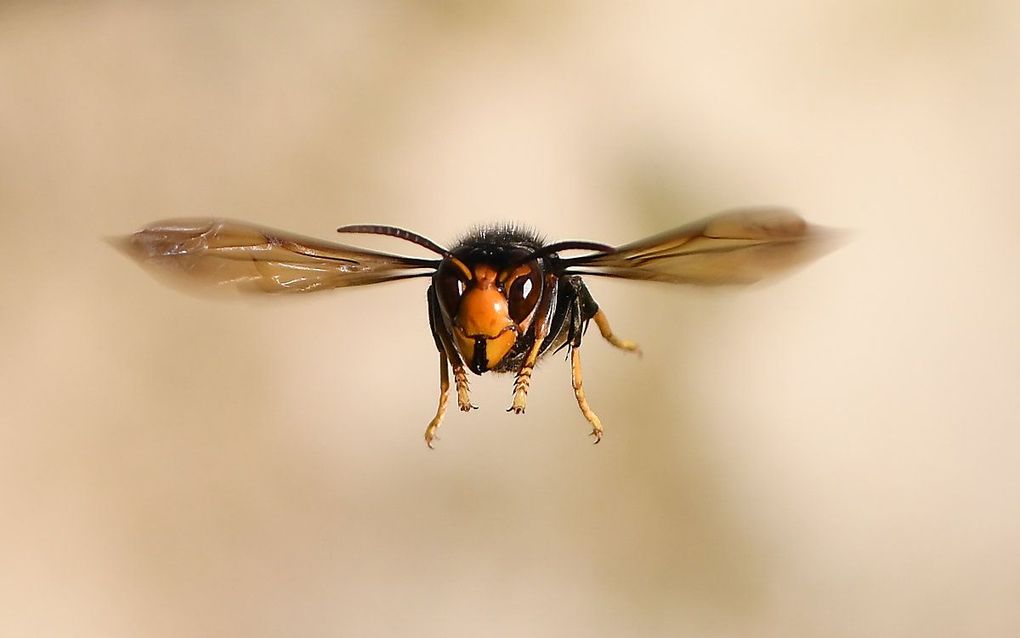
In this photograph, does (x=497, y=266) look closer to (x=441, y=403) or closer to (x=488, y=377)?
(x=441, y=403)

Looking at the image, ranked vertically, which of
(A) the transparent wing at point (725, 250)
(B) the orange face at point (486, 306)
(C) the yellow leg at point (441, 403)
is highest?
(A) the transparent wing at point (725, 250)

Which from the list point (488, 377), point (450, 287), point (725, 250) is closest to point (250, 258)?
point (450, 287)

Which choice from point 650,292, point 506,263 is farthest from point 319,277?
point 650,292

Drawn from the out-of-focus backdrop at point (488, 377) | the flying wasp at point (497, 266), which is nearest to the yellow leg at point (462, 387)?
the flying wasp at point (497, 266)

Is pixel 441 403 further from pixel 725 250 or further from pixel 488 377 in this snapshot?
pixel 488 377

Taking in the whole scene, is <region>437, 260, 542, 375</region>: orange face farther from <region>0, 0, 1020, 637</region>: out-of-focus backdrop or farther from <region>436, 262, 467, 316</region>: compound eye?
<region>0, 0, 1020, 637</region>: out-of-focus backdrop

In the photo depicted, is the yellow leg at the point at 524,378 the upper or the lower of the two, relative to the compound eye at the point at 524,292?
lower

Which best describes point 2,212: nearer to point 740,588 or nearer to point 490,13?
point 490,13

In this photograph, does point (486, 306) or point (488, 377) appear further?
point (488, 377)

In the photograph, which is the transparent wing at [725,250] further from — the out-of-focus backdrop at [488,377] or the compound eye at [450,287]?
the out-of-focus backdrop at [488,377]
